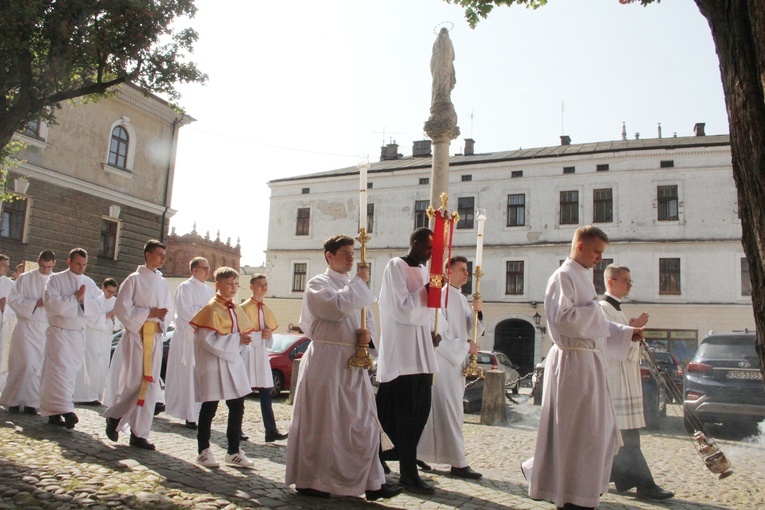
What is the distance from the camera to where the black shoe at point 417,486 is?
5320 mm

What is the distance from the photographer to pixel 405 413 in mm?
5684

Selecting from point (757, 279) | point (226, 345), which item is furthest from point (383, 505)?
point (757, 279)

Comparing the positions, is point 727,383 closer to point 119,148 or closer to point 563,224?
point 563,224

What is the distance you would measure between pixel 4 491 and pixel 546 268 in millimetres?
29113

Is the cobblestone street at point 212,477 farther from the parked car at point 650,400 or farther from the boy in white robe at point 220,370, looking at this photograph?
the parked car at point 650,400

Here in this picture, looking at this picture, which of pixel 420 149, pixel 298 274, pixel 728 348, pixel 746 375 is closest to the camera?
pixel 746 375

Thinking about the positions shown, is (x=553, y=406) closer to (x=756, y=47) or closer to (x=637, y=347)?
(x=637, y=347)

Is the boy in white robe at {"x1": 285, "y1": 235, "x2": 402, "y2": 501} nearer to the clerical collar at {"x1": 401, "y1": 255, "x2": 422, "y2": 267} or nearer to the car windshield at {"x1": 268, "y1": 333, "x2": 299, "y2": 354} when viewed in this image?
the clerical collar at {"x1": 401, "y1": 255, "x2": 422, "y2": 267}

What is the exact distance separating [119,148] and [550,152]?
66.3 feet

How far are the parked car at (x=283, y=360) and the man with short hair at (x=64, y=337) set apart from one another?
20.4ft

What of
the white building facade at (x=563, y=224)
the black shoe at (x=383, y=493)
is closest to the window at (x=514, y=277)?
the white building facade at (x=563, y=224)

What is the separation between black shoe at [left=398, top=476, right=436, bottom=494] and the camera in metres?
5.32

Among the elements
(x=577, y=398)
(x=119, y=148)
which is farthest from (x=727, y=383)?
(x=119, y=148)

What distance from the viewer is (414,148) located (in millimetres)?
40906
